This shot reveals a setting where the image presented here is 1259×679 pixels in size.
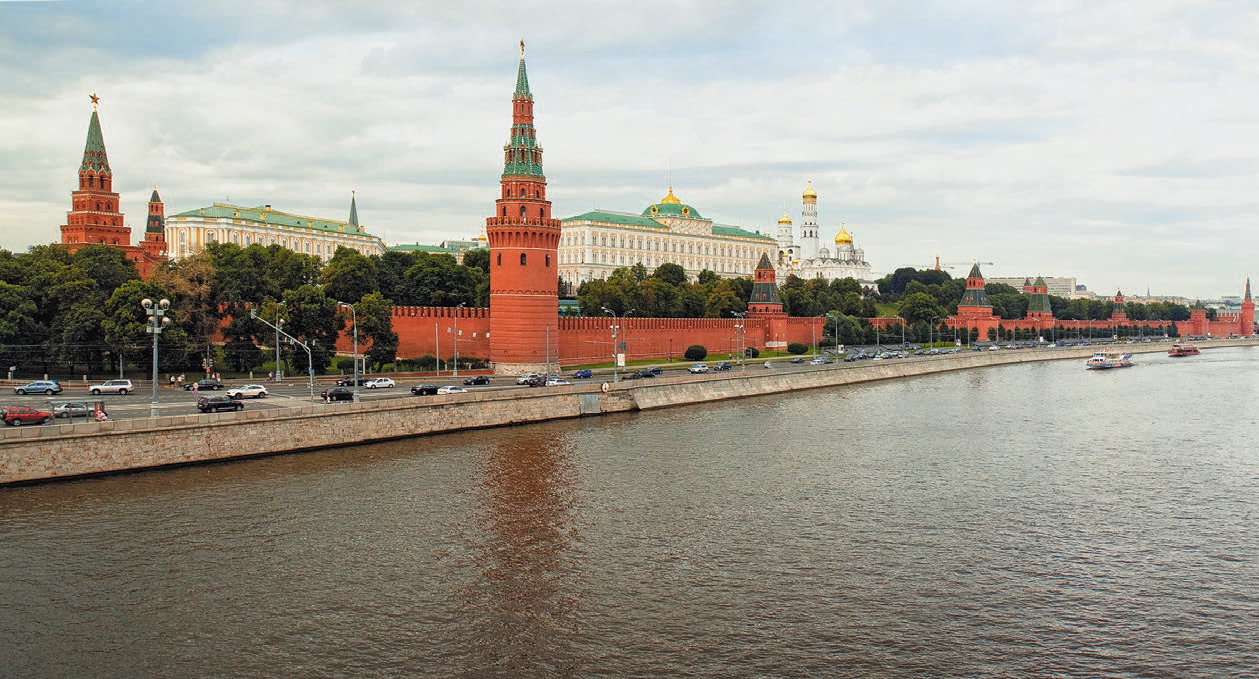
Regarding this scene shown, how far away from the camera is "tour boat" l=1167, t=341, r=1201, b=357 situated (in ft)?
388

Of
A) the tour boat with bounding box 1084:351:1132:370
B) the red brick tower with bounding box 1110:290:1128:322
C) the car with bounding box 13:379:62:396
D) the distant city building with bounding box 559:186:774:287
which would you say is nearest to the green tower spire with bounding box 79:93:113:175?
the car with bounding box 13:379:62:396

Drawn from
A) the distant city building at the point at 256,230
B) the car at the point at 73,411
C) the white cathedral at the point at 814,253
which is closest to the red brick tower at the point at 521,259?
the car at the point at 73,411

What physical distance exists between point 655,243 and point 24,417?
113060 millimetres

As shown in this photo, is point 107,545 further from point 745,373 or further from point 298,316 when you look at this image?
point 745,373

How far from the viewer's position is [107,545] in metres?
22.5

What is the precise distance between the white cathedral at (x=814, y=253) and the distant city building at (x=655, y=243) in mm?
24581

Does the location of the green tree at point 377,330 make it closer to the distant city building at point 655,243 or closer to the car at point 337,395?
the car at point 337,395

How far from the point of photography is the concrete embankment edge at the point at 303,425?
1137 inches

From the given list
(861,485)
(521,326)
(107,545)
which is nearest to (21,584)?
(107,545)

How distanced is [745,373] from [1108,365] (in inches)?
1881

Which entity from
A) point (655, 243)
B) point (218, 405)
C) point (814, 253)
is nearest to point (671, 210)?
point (655, 243)

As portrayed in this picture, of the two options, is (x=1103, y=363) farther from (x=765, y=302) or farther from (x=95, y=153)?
(x=95, y=153)

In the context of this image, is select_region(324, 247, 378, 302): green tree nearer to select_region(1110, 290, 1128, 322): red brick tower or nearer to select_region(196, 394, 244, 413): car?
select_region(196, 394, 244, 413): car

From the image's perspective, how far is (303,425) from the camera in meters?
35.7
